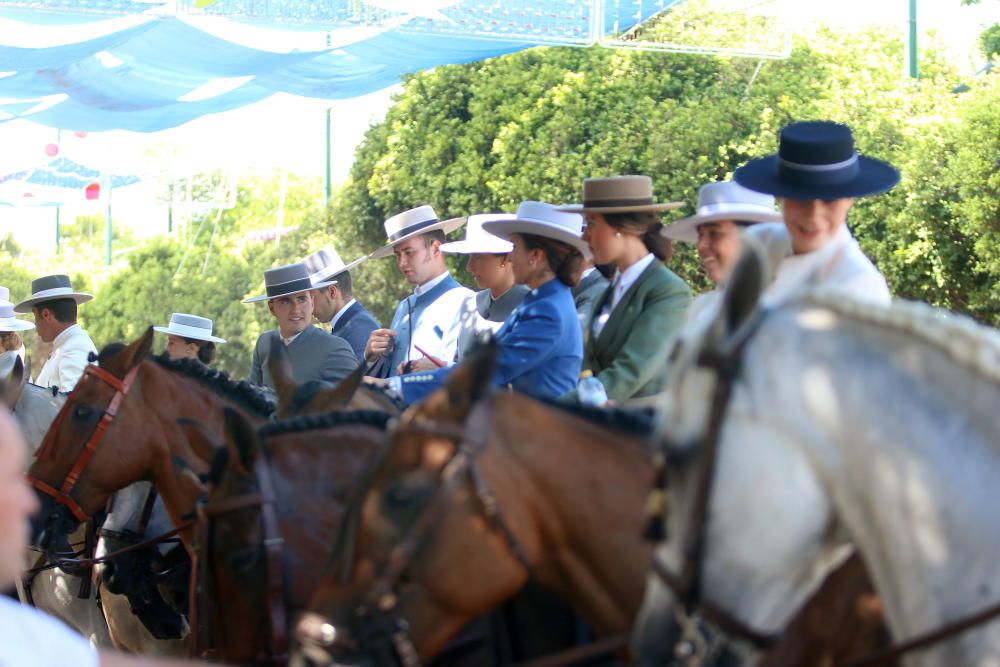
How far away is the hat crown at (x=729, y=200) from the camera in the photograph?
5.60m

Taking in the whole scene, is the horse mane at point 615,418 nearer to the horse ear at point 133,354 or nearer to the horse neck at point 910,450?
the horse neck at point 910,450

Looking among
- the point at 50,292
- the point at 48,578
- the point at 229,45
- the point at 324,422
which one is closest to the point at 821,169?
the point at 324,422

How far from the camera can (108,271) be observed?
37.4 meters

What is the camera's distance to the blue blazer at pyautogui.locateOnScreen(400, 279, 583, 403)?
5215 mm

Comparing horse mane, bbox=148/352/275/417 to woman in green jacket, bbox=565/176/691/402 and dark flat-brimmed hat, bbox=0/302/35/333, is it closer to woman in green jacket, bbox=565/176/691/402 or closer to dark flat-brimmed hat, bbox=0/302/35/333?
woman in green jacket, bbox=565/176/691/402

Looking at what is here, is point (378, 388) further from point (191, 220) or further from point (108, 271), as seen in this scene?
point (191, 220)

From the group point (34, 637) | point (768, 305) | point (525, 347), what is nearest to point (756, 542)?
point (768, 305)

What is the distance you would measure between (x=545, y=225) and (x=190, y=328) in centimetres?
534

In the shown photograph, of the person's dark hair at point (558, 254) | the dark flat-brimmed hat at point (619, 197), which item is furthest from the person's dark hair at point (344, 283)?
the dark flat-brimmed hat at point (619, 197)

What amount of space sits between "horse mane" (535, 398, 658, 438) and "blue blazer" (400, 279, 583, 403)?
2030 mm

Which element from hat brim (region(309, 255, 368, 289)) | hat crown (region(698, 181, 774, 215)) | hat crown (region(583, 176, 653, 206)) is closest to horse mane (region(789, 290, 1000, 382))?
hat crown (region(698, 181, 774, 215))

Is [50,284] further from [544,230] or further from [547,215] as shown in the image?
[544,230]

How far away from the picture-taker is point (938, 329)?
91.5 inches

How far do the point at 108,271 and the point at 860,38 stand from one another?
76.9 feet
